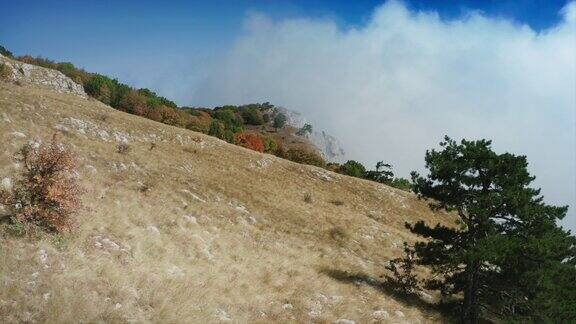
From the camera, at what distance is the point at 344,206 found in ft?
135

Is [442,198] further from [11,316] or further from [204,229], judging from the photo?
[11,316]

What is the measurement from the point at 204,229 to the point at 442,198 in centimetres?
1241

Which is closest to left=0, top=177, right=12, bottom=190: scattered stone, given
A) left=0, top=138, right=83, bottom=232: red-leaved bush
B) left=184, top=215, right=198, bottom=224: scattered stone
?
left=0, top=138, right=83, bottom=232: red-leaved bush

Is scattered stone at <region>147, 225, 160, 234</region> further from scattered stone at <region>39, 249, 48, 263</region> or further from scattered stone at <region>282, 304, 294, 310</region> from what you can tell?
scattered stone at <region>282, 304, 294, 310</region>

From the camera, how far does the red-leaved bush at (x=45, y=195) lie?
14.0 metres

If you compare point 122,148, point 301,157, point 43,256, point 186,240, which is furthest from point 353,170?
point 43,256

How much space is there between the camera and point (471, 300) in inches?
843

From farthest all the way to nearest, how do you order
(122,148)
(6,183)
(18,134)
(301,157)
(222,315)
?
(301,157) → (122,148) → (18,134) → (6,183) → (222,315)

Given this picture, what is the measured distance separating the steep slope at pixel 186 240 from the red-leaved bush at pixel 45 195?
29.5 inches

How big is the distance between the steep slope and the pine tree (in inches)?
124

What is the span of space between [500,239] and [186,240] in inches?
558

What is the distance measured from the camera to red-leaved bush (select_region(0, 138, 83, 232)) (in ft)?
46.0

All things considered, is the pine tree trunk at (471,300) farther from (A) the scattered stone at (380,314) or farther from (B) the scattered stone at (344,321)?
(B) the scattered stone at (344,321)

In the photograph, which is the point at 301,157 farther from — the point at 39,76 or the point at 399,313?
→ the point at 399,313
